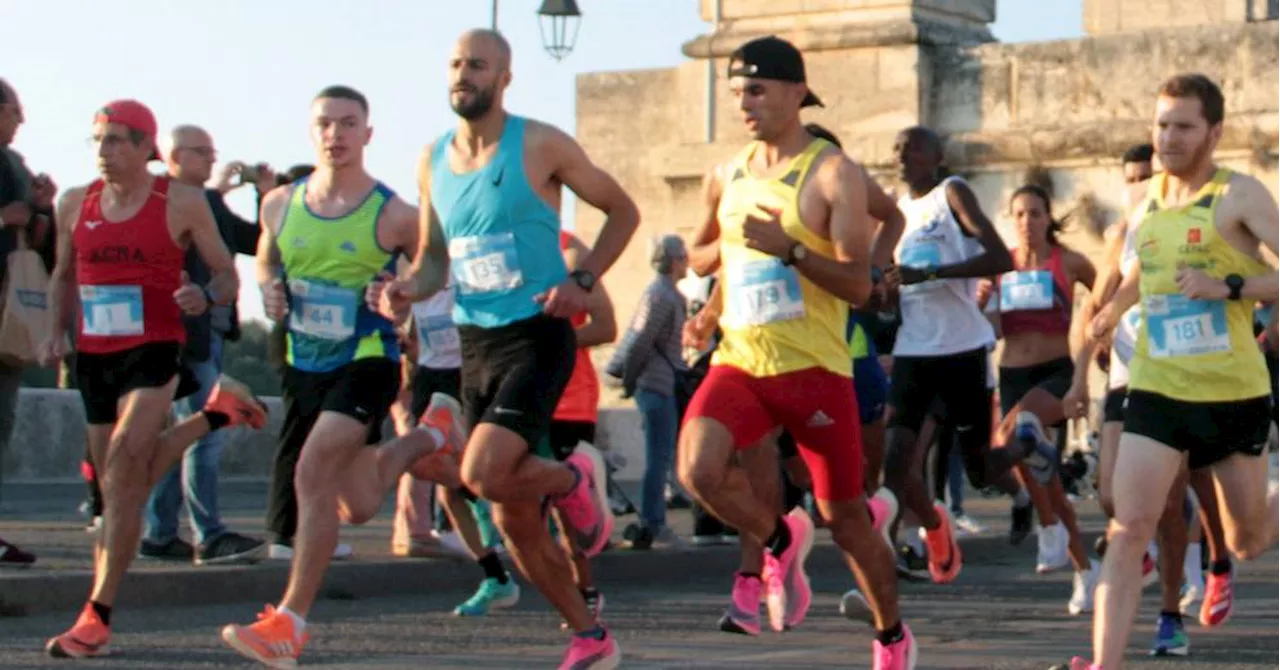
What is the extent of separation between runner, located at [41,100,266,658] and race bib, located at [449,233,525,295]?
135cm

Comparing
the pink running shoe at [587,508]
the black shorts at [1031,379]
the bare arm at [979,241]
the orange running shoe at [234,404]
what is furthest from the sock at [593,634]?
the black shorts at [1031,379]

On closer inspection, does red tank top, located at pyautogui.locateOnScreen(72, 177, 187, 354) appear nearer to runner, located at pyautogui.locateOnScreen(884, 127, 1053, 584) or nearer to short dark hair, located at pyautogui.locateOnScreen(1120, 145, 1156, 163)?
runner, located at pyautogui.locateOnScreen(884, 127, 1053, 584)

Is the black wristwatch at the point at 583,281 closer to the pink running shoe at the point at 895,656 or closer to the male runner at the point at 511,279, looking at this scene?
the male runner at the point at 511,279

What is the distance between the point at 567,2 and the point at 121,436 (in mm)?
15954

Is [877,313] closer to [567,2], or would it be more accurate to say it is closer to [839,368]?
[839,368]

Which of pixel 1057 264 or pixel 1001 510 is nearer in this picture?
pixel 1057 264

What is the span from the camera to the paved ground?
9625 millimetres

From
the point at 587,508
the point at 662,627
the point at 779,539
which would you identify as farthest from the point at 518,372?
the point at 662,627

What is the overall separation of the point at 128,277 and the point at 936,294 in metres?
4.01

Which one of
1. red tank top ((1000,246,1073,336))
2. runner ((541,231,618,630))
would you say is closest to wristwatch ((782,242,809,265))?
runner ((541,231,618,630))

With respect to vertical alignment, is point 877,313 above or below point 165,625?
above

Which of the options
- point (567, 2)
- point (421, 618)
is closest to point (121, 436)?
point (421, 618)

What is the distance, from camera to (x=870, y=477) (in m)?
12.9

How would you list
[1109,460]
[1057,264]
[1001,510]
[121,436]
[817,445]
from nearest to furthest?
[817,445], [121,436], [1109,460], [1057,264], [1001,510]
